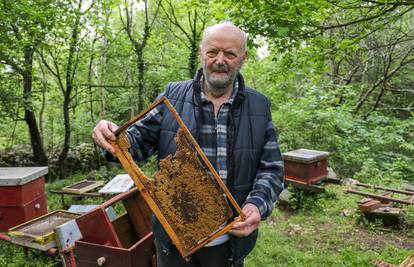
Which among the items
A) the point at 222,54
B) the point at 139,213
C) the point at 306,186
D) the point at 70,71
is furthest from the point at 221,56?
the point at 70,71

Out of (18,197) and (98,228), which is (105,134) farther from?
(18,197)

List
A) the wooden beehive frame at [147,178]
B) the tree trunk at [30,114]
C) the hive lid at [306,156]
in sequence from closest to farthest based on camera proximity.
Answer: the wooden beehive frame at [147,178] → the hive lid at [306,156] → the tree trunk at [30,114]

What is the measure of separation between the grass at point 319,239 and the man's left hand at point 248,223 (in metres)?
2.75

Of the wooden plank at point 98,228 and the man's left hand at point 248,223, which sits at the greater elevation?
the man's left hand at point 248,223

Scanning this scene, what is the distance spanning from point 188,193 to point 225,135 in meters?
0.41

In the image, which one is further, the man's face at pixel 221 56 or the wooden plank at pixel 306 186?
the wooden plank at pixel 306 186

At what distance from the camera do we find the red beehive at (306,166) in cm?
559

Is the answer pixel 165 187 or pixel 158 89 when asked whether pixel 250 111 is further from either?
pixel 158 89

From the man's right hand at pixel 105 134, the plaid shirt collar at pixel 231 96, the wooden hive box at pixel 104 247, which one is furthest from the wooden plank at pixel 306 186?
the man's right hand at pixel 105 134

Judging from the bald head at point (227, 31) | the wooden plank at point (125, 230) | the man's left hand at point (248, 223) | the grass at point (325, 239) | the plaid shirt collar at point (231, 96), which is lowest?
the grass at point (325, 239)

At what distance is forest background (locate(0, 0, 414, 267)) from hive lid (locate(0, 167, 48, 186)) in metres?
0.96

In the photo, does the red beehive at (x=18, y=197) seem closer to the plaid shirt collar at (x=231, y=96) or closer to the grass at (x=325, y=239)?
the grass at (x=325, y=239)

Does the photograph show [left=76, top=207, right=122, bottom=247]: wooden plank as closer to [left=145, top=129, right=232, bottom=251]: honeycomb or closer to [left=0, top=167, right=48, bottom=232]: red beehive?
[left=145, top=129, right=232, bottom=251]: honeycomb

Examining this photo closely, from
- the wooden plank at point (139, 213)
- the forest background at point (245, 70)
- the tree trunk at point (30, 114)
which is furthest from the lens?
the tree trunk at point (30, 114)
